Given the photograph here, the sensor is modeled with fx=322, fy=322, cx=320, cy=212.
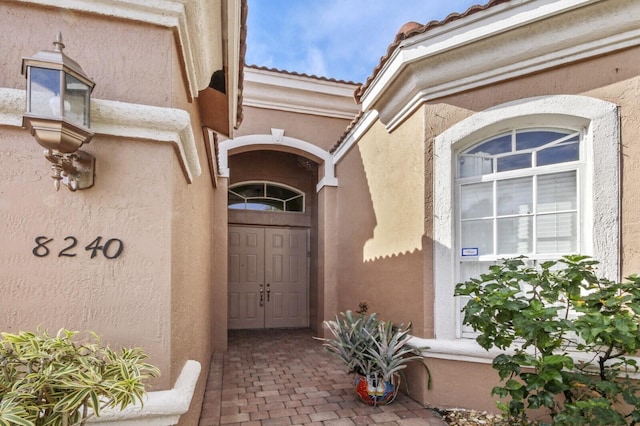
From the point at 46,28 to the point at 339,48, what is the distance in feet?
36.5

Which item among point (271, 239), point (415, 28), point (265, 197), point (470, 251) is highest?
point (415, 28)

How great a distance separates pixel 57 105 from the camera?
1646mm

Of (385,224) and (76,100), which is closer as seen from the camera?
(76,100)

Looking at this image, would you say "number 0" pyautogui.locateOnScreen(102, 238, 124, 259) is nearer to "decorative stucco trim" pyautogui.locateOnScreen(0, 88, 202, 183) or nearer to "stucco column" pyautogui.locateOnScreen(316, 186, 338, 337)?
"decorative stucco trim" pyautogui.locateOnScreen(0, 88, 202, 183)

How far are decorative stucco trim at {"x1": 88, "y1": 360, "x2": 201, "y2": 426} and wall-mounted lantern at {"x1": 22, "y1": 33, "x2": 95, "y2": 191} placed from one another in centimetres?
135

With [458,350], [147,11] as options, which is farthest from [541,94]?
[147,11]

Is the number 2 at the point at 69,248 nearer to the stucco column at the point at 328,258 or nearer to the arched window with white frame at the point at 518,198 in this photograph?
the arched window with white frame at the point at 518,198

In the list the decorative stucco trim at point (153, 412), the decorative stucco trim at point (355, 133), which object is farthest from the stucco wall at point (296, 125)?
the decorative stucco trim at point (153, 412)

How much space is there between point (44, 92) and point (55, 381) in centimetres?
141

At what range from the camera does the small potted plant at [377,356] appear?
13.4 feet

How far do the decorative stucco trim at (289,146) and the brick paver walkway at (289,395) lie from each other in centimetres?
394

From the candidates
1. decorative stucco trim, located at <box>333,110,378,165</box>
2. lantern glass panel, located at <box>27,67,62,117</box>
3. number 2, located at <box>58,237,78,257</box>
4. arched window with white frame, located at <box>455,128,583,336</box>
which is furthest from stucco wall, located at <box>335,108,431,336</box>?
lantern glass panel, located at <box>27,67,62,117</box>

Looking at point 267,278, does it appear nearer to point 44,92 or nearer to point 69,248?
point 69,248

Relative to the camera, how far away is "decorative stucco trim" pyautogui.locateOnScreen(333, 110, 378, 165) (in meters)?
5.90
